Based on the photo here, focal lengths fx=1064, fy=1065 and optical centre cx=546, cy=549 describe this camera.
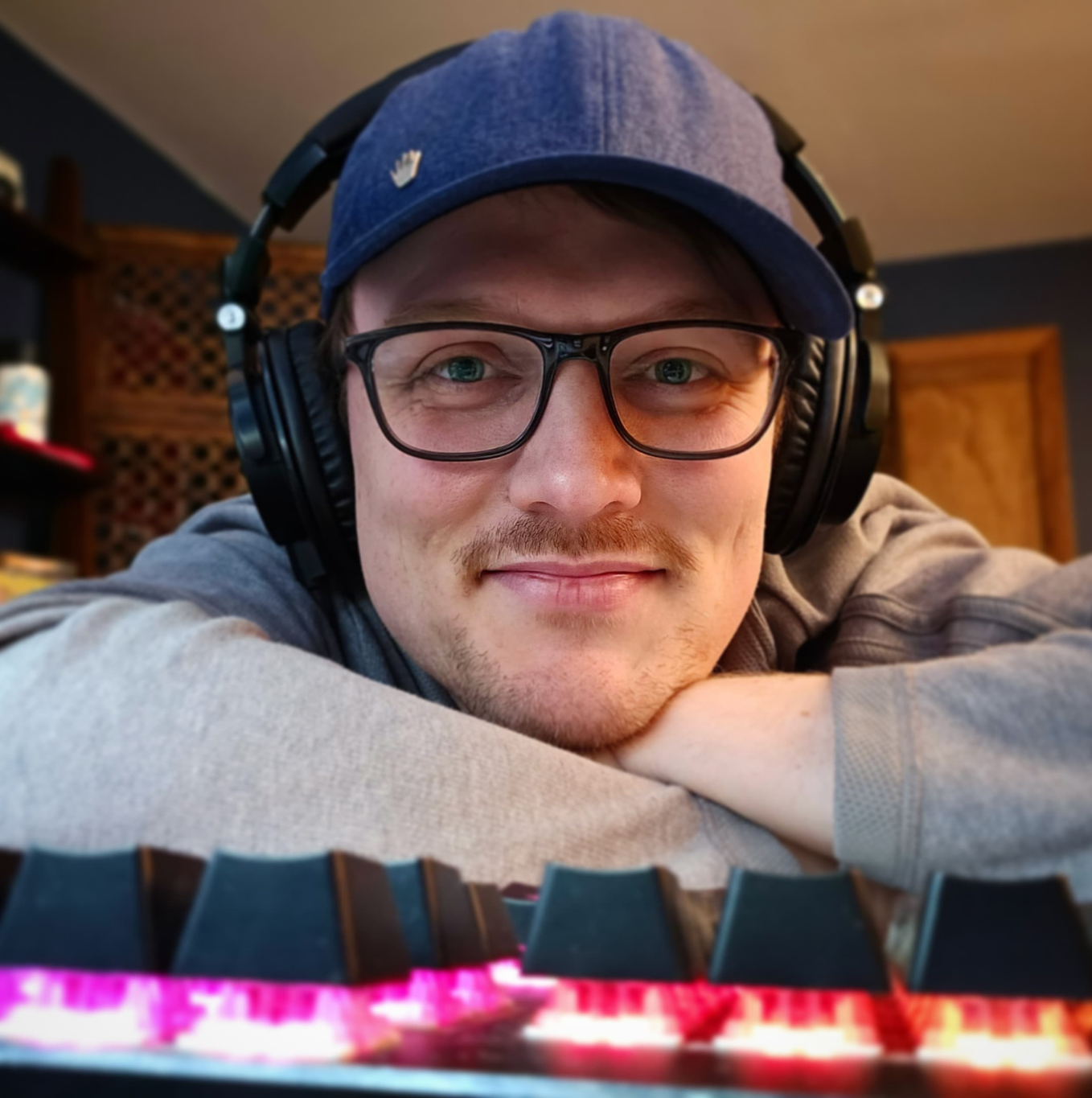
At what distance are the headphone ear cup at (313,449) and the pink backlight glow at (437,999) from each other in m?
0.56

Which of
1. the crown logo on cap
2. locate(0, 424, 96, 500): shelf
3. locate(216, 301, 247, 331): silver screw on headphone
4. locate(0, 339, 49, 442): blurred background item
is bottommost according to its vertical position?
locate(216, 301, 247, 331): silver screw on headphone

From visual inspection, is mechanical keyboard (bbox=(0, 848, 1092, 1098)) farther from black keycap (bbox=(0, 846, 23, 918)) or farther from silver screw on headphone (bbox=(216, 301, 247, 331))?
silver screw on headphone (bbox=(216, 301, 247, 331))

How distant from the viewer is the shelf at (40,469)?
2.56 metres

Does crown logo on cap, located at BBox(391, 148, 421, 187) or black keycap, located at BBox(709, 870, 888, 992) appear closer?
black keycap, located at BBox(709, 870, 888, 992)

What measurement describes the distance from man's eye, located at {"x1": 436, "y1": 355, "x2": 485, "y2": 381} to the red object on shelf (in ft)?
6.81

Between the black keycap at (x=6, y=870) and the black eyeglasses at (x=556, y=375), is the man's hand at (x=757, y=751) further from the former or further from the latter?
the black keycap at (x=6, y=870)

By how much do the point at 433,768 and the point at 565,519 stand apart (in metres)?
0.22

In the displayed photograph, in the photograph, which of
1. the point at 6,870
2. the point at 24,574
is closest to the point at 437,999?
the point at 6,870

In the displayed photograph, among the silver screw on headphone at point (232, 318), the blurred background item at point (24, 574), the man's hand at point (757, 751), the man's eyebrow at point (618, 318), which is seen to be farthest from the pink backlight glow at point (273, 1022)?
the blurred background item at point (24, 574)

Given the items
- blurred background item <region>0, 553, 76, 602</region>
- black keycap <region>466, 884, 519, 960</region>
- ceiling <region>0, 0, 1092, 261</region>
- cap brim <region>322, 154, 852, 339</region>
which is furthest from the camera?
ceiling <region>0, 0, 1092, 261</region>

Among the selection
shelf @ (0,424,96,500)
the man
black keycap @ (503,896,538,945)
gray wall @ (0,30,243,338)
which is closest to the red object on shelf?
shelf @ (0,424,96,500)

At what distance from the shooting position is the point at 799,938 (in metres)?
0.27

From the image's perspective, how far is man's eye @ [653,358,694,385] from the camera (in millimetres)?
788

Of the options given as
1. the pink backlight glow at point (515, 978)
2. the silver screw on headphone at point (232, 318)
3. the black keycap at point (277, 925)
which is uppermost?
the silver screw on headphone at point (232, 318)
